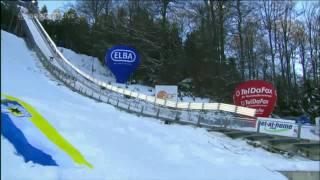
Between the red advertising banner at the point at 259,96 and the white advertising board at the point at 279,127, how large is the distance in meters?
2.59

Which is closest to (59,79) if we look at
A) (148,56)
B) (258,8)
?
(148,56)

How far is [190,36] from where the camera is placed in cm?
6044

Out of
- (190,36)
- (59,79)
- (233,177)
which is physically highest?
(190,36)

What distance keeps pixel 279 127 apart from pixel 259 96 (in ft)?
10.3

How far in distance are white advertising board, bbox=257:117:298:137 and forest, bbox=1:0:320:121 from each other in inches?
955

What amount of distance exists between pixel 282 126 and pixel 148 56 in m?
33.6

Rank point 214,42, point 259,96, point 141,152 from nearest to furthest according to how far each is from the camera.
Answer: point 141,152 < point 259,96 < point 214,42

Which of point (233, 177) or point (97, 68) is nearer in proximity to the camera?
point (233, 177)

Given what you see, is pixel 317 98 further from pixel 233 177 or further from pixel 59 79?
pixel 233 177

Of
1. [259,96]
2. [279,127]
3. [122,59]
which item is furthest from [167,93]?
[122,59]

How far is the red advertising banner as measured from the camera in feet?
101

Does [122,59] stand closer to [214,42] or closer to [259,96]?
[214,42]

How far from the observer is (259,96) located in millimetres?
31000

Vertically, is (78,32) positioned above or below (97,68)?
above
